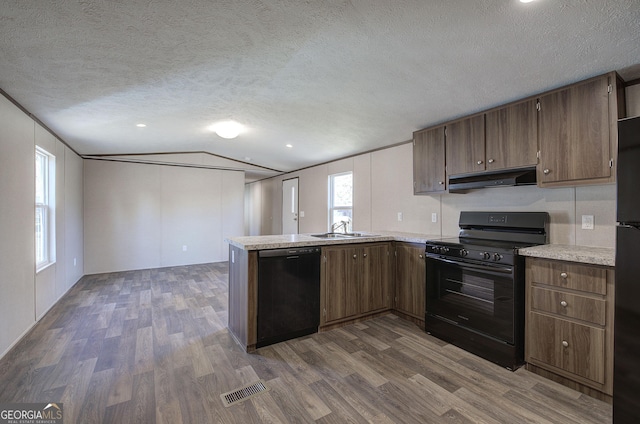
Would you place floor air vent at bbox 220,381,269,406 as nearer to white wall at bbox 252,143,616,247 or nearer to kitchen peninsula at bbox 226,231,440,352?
kitchen peninsula at bbox 226,231,440,352

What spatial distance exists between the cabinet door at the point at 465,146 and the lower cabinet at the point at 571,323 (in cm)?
109

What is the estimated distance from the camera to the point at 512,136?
2574mm

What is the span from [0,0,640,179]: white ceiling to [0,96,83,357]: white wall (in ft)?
0.81

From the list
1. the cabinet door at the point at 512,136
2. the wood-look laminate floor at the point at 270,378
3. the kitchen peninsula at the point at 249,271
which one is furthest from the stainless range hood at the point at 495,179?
the wood-look laminate floor at the point at 270,378

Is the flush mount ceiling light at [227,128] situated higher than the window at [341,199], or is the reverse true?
the flush mount ceiling light at [227,128]

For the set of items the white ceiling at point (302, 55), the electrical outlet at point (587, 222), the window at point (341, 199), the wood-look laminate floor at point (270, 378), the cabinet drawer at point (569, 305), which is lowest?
the wood-look laminate floor at point (270, 378)

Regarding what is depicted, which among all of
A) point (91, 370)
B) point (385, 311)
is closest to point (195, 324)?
point (91, 370)

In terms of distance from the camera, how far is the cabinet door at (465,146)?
282cm

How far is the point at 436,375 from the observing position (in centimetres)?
213

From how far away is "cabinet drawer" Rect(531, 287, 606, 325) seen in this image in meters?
1.86

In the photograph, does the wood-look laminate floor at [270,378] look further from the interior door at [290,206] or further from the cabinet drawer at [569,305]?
the interior door at [290,206]

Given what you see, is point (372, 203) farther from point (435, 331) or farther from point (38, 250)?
point (38, 250)

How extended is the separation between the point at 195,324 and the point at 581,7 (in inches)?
151

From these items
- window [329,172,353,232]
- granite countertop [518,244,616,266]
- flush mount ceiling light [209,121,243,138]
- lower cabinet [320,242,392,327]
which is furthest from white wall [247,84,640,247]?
flush mount ceiling light [209,121,243,138]
